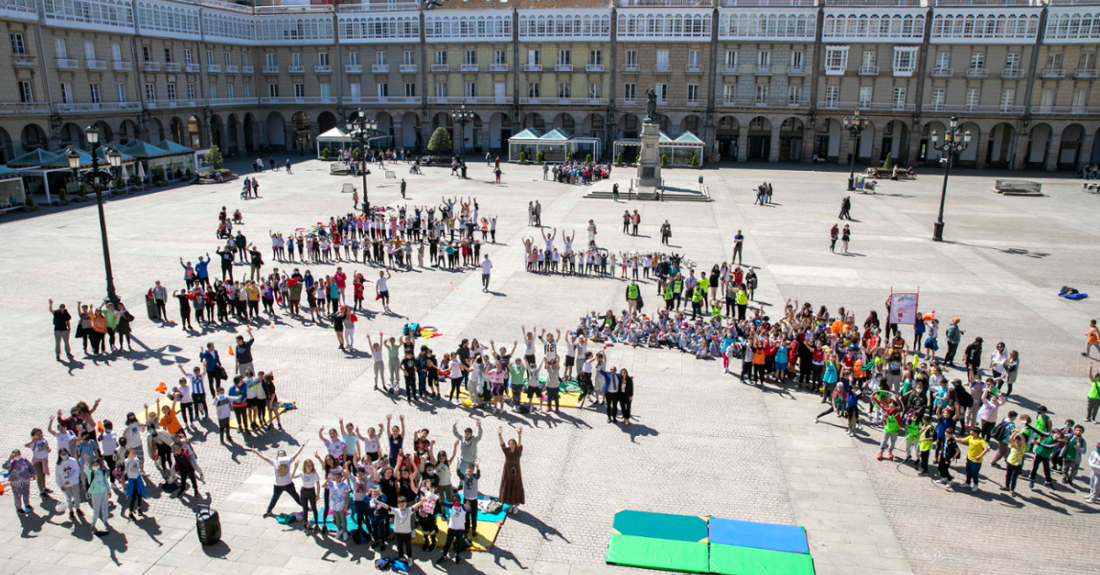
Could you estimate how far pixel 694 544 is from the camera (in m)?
11.3

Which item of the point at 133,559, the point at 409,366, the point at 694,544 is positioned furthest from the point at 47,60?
the point at 694,544

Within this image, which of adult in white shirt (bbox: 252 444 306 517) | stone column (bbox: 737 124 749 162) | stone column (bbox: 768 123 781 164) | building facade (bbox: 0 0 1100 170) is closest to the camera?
adult in white shirt (bbox: 252 444 306 517)

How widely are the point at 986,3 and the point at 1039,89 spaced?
7732mm

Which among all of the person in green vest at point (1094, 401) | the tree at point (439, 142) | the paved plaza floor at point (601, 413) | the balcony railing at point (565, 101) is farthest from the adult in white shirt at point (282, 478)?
the balcony railing at point (565, 101)

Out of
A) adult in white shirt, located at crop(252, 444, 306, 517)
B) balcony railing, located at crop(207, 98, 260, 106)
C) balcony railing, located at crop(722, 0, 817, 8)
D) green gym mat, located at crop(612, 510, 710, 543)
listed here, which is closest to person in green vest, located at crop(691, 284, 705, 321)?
green gym mat, located at crop(612, 510, 710, 543)

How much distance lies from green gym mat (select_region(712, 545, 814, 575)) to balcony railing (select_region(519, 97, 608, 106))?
5790cm

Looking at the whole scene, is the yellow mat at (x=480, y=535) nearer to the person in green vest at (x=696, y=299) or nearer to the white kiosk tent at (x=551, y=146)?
the person in green vest at (x=696, y=299)

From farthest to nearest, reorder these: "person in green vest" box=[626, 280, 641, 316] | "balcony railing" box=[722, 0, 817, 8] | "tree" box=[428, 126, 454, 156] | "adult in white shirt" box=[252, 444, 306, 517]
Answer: "balcony railing" box=[722, 0, 817, 8] → "tree" box=[428, 126, 454, 156] → "person in green vest" box=[626, 280, 641, 316] → "adult in white shirt" box=[252, 444, 306, 517]

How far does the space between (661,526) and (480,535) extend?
9.09 feet

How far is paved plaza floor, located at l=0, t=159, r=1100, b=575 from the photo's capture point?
1124 centimetres

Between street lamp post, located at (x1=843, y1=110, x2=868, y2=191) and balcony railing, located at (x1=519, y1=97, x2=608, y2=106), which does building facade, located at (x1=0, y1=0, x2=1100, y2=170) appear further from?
street lamp post, located at (x1=843, y1=110, x2=868, y2=191)

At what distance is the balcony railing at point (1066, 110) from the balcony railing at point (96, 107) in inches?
2640

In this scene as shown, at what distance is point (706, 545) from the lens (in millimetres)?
11227

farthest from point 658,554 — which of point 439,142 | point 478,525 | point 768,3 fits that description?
point 768,3
